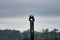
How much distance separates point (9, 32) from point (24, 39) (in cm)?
128

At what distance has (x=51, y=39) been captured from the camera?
1219 cm

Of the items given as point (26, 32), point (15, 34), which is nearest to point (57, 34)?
point (26, 32)

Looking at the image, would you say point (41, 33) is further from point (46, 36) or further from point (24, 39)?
point (24, 39)

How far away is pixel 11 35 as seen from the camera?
11766 millimetres

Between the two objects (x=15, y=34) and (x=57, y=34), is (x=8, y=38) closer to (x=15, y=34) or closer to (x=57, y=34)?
(x=15, y=34)

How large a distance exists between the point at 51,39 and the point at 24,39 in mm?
2107

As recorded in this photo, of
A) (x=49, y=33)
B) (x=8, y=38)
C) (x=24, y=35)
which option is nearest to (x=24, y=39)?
(x=24, y=35)

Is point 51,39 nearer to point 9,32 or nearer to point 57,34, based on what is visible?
point 57,34

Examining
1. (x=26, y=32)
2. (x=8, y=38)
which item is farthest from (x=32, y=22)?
(x=8, y=38)

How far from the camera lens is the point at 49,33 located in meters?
12.0

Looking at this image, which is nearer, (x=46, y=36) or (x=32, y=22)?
(x=32, y=22)

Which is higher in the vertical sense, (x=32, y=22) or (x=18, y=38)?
(x=32, y=22)

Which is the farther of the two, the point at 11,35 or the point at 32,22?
the point at 11,35

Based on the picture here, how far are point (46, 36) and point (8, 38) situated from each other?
2.85 meters
